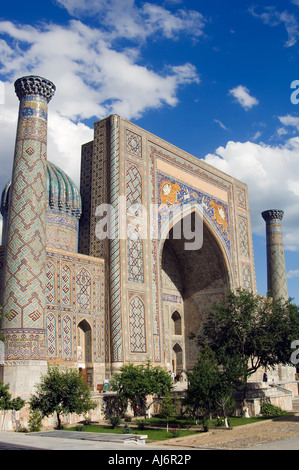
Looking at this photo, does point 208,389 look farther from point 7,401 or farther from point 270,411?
point 7,401

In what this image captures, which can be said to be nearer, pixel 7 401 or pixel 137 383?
pixel 7 401

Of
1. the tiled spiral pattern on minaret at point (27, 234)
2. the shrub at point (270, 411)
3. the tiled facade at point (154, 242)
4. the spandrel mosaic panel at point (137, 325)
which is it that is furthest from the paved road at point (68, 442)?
the shrub at point (270, 411)

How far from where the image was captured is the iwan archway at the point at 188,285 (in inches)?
741

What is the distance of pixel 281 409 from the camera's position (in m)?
13.7

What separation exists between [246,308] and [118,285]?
141 inches

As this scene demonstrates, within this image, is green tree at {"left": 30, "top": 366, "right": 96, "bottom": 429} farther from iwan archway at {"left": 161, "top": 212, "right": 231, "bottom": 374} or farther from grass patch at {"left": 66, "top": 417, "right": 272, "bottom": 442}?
iwan archway at {"left": 161, "top": 212, "right": 231, "bottom": 374}

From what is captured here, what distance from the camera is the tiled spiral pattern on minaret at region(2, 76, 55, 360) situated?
10.8 metres

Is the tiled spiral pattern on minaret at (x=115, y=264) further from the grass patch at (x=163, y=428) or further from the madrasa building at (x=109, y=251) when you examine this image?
the grass patch at (x=163, y=428)

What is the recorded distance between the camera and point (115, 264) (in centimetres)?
1412

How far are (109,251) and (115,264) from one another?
1.48 ft

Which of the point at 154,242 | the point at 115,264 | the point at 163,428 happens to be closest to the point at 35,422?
the point at 163,428

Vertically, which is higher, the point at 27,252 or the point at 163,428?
the point at 27,252
